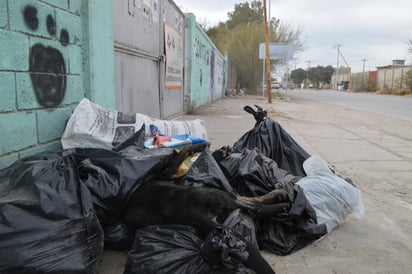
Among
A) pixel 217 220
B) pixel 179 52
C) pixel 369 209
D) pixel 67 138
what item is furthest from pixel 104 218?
pixel 179 52

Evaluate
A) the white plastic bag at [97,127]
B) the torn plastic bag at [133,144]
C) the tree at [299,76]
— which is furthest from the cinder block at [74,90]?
the tree at [299,76]

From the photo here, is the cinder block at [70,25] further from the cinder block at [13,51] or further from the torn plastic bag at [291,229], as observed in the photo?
the torn plastic bag at [291,229]

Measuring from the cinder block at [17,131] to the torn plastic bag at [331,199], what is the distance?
6.32ft

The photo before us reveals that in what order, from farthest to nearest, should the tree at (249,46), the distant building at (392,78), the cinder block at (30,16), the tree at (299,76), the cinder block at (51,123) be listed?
the tree at (299,76)
the distant building at (392,78)
the tree at (249,46)
the cinder block at (51,123)
the cinder block at (30,16)

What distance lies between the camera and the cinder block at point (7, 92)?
6.47 ft

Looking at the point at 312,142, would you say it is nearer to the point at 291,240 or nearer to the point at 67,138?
the point at 291,240

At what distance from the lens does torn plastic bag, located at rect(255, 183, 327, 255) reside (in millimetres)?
1953

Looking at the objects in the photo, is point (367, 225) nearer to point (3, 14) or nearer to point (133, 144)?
point (133, 144)

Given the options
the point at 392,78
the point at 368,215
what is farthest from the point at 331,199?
the point at 392,78

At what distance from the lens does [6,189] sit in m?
1.56

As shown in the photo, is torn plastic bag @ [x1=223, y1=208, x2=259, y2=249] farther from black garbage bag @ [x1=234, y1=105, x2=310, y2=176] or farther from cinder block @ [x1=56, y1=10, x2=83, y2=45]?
cinder block @ [x1=56, y1=10, x2=83, y2=45]

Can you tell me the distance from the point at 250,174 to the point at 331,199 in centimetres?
59

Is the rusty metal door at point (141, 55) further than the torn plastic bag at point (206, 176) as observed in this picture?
Yes

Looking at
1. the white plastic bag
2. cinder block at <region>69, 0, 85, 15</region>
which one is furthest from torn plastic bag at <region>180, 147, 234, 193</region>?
cinder block at <region>69, 0, 85, 15</region>
